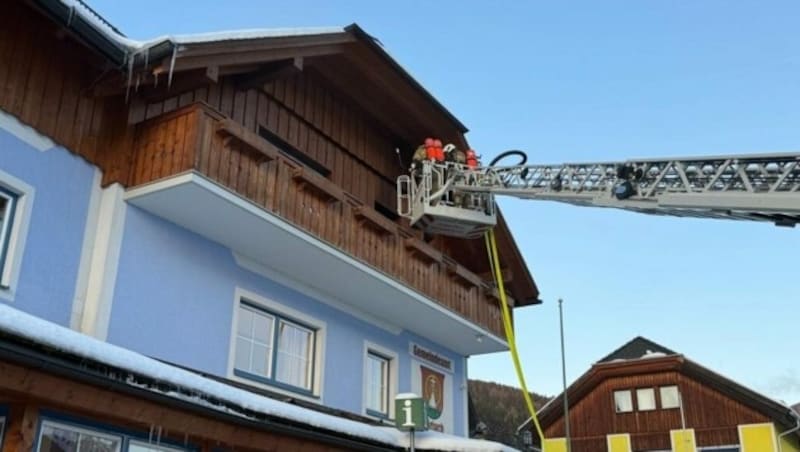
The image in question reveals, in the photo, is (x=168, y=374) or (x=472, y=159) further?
(x=472, y=159)

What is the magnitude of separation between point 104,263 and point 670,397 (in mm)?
29329

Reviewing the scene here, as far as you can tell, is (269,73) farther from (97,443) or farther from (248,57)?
(97,443)

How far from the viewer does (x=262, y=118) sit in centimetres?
1247

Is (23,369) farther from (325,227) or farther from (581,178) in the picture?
(581,178)

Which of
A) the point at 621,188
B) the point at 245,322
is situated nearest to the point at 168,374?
the point at 245,322

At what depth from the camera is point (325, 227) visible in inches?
464

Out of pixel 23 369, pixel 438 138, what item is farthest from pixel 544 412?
pixel 23 369

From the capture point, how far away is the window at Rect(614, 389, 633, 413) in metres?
34.9

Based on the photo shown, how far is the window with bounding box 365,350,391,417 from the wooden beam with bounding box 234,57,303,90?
5003 millimetres

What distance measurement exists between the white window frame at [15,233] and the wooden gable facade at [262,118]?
0.72 meters

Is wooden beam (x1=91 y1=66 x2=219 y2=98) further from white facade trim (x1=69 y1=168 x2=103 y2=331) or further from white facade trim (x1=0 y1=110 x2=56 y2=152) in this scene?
white facade trim (x1=69 y1=168 x2=103 y2=331)

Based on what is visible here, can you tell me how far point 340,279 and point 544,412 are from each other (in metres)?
25.8

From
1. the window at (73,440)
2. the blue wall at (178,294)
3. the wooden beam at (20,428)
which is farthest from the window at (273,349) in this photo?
the wooden beam at (20,428)

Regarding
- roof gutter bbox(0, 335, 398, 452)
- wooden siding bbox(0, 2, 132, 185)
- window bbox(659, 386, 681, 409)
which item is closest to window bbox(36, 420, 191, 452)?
roof gutter bbox(0, 335, 398, 452)
